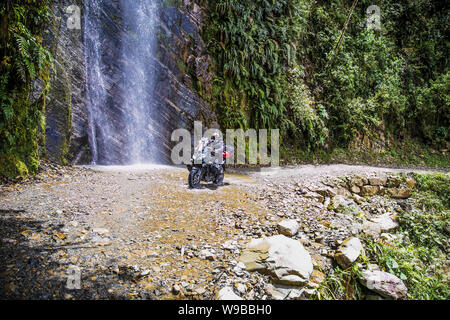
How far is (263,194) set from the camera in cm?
634

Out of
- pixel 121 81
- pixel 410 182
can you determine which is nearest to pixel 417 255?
pixel 410 182

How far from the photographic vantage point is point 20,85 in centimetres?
571

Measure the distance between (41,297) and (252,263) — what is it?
7.33 ft

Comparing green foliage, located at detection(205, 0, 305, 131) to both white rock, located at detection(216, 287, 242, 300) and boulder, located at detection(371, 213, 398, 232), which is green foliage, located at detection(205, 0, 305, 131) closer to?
boulder, located at detection(371, 213, 398, 232)

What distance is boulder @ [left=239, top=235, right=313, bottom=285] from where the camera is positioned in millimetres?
2975

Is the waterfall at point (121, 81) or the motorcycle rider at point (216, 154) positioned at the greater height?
the waterfall at point (121, 81)

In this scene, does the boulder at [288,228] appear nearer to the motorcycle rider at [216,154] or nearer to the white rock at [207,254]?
the white rock at [207,254]

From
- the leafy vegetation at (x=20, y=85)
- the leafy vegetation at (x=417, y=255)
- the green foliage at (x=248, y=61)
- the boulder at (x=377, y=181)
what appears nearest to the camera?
the leafy vegetation at (x=417, y=255)

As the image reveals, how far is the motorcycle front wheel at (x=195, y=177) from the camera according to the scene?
6.62 metres

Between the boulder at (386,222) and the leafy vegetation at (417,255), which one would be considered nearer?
the leafy vegetation at (417,255)

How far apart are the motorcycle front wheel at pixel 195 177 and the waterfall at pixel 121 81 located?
3.90 m

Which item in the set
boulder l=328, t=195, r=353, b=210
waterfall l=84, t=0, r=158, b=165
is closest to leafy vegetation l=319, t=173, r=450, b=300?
boulder l=328, t=195, r=353, b=210

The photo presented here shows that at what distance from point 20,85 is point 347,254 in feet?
24.8

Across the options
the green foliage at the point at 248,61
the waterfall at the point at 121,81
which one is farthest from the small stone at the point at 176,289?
the green foliage at the point at 248,61
